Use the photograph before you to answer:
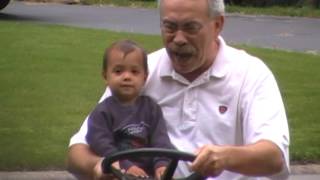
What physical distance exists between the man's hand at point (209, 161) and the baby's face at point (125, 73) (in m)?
0.64

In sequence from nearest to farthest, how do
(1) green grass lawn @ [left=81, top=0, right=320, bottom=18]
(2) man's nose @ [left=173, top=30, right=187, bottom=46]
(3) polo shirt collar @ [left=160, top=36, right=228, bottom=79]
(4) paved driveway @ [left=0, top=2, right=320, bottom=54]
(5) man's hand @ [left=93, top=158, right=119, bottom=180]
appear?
(5) man's hand @ [left=93, top=158, right=119, bottom=180] < (2) man's nose @ [left=173, top=30, right=187, bottom=46] < (3) polo shirt collar @ [left=160, top=36, right=228, bottom=79] < (4) paved driveway @ [left=0, top=2, right=320, bottom=54] < (1) green grass lawn @ [left=81, top=0, right=320, bottom=18]

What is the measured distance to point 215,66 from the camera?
12.0 feet

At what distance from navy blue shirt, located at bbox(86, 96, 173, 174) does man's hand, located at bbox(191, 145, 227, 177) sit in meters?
0.54

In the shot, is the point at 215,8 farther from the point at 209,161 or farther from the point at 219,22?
the point at 209,161

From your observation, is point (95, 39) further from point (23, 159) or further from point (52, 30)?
point (23, 159)

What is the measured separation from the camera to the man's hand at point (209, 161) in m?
3.02

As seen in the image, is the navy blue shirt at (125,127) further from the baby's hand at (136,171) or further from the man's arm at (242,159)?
the man's arm at (242,159)

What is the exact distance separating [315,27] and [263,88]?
729 inches

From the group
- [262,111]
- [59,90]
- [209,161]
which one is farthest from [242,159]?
[59,90]

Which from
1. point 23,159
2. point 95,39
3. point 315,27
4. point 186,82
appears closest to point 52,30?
point 95,39

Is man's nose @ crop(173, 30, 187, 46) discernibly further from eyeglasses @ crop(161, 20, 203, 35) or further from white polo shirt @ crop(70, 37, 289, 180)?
white polo shirt @ crop(70, 37, 289, 180)

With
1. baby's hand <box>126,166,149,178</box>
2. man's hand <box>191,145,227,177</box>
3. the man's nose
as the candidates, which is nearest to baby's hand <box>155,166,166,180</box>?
baby's hand <box>126,166,149,178</box>

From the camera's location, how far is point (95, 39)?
51.3 feet

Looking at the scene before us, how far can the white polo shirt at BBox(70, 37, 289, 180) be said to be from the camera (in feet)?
11.5
